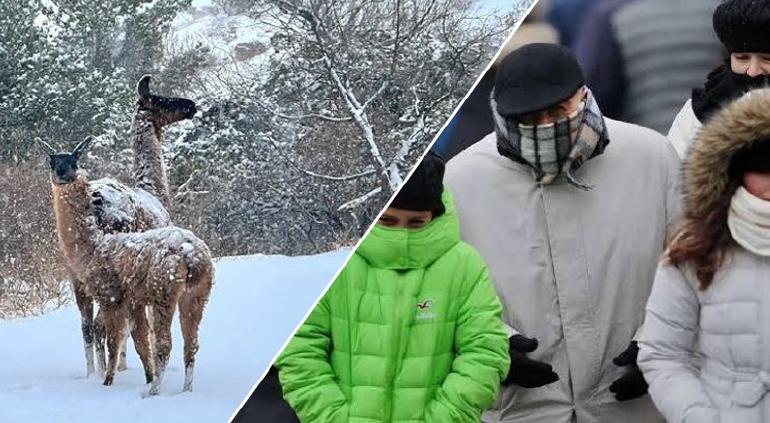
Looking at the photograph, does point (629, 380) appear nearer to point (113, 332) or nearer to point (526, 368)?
point (526, 368)

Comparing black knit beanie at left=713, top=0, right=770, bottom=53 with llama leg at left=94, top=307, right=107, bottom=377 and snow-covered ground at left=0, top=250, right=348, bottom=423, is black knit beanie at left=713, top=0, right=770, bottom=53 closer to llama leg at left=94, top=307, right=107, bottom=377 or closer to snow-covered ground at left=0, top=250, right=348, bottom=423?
snow-covered ground at left=0, top=250, right=348, bottom=423

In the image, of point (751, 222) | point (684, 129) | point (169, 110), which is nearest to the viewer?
point (751, 222)

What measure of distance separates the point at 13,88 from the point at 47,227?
22 centimetres

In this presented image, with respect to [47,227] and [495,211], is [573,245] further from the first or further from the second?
[47,227]

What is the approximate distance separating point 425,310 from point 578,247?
10.5 inches

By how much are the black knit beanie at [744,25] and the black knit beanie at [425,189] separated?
487mm

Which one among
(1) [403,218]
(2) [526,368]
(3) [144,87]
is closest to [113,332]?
(3) [144,87]

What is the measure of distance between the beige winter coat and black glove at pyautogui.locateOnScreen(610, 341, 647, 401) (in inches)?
0.5

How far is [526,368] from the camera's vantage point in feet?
5.91

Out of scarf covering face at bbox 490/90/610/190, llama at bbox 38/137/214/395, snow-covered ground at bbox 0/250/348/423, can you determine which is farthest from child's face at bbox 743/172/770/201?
llama at bbox 38/137/214/395

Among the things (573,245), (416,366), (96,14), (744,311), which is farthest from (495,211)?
(96,14)

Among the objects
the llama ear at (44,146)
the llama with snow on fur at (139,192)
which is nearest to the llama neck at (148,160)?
the llama with snow on fur at (139,192)

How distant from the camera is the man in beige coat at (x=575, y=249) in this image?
1772mm

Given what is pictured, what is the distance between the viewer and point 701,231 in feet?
5.44
